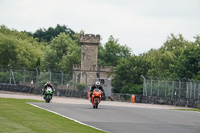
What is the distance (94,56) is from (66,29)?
61151 mm

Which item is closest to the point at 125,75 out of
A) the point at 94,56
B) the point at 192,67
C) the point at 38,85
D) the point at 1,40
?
the point at 192,67

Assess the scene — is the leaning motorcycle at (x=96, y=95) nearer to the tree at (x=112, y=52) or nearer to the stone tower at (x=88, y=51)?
the stone tower at (x=88, y=51)

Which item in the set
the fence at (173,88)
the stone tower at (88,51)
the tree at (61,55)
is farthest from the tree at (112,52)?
the fence at (173,88)

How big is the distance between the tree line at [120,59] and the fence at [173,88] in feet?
68.6

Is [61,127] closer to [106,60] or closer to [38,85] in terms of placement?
[38,85]

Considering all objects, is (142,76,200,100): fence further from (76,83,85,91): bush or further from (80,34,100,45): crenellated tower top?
(80,34,100,45): crenellated tower top

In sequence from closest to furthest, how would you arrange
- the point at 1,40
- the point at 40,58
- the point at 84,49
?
1. the point at 84,49
2. the point at 1,40
3. the point at 40,58

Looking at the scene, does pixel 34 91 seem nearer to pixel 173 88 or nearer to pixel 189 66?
pixel 173 88

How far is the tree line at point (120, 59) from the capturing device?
250 feet

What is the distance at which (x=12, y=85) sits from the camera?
56188 millimetres

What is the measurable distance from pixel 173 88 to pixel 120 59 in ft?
164

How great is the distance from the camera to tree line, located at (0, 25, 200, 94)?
76.2 metres

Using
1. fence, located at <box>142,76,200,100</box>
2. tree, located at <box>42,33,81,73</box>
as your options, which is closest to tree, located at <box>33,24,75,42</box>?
tree, located at <box>42,33,81,73</box>

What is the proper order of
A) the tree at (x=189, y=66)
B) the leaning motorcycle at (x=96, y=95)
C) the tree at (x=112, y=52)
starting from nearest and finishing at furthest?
the leaning motorcycle at (x=96, y=95)
the tree at (x=189, y=66)
the tree at (x=112, y=52)
